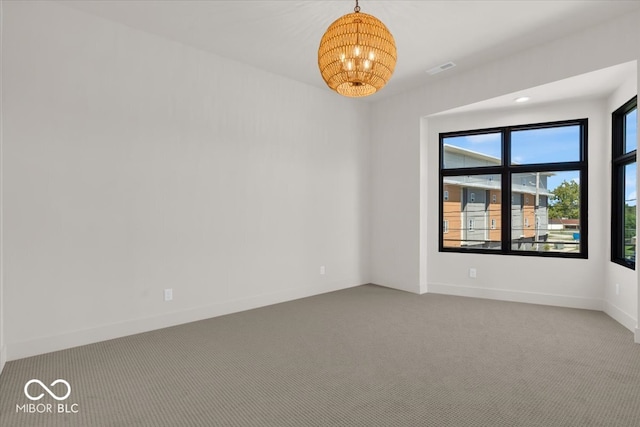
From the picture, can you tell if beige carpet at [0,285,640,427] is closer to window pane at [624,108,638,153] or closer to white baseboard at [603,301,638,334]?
white baseboard at [603,301,638,334]

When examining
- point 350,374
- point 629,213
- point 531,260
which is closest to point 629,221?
point 629,213

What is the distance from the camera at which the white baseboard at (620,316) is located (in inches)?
145

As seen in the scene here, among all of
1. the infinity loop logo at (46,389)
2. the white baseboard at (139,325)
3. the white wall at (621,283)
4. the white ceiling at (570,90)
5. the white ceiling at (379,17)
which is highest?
the white ceiling at (379,17)

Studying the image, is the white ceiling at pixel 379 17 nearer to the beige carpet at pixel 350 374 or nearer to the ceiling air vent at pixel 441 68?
the ceiling air vent at pixel 441 68

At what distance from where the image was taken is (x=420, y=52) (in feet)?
14.1

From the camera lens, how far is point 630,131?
4.05 m

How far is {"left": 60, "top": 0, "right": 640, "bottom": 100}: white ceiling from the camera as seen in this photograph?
332 cm

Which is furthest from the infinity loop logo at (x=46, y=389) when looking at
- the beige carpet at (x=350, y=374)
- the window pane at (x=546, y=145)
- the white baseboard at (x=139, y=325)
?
the window pane at (x=546, y=145)

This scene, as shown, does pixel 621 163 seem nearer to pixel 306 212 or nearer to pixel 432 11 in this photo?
pixel 432 11

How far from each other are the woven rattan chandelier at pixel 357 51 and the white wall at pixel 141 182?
244 centimetres

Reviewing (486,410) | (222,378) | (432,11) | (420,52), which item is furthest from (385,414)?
(420,52)

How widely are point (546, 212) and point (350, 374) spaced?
12.4ft

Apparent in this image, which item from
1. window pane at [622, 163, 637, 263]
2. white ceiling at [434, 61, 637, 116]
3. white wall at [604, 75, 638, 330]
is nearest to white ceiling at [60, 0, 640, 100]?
white ceiling at [434, 61, 637, 116]

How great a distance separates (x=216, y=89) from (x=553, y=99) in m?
4.12
